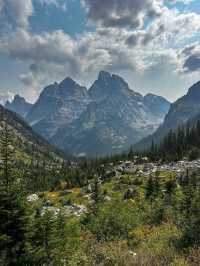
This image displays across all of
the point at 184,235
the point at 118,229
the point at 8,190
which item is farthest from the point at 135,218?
the point at 8,190

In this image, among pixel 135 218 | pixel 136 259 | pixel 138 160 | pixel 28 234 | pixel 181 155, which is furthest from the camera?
pixel 138 160

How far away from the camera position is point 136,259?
855cm

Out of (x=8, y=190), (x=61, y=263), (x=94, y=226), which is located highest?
(x=8, y=190)

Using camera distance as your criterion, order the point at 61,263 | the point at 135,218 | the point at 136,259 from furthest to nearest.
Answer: the point at 135,218
the point at 61,263
the point at 136,259

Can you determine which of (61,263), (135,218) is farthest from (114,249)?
(135,218)

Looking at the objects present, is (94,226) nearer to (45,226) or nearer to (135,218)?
(135,218)

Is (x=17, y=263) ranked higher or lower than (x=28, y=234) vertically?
lower

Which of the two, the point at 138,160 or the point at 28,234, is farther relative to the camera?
the point at 138,160

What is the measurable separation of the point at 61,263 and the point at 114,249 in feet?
5.45

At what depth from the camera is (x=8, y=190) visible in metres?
11.1

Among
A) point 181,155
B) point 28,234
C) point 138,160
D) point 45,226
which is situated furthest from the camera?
point 138,160

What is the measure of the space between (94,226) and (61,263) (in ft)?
32.7

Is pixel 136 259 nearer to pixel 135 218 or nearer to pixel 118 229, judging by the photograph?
pixel 118 229

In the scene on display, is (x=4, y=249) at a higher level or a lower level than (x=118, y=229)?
higher
